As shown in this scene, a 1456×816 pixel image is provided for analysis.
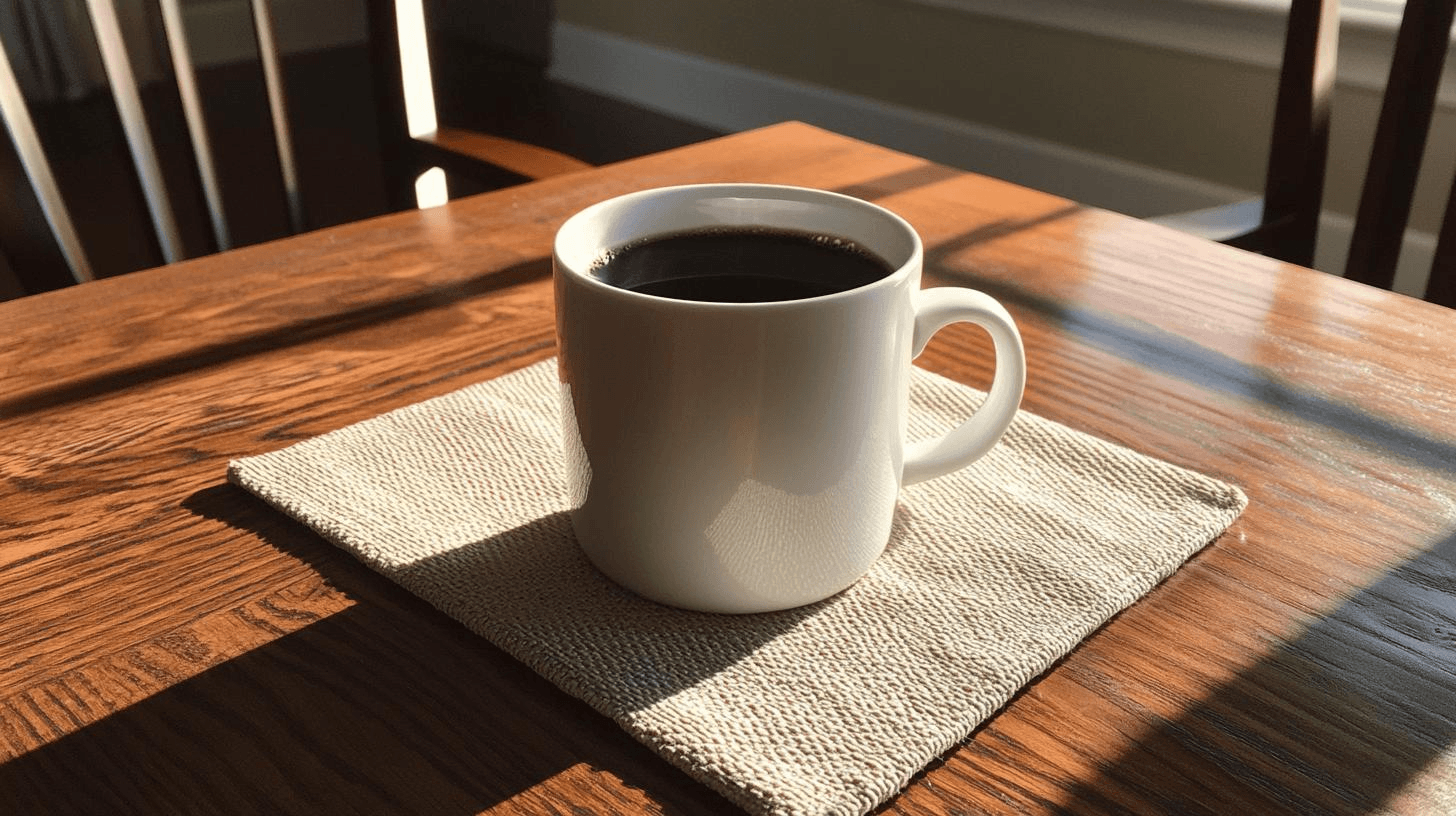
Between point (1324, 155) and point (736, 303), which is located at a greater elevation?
point (736, 303)

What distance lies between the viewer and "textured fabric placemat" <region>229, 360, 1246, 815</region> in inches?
12.4

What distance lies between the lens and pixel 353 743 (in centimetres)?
32

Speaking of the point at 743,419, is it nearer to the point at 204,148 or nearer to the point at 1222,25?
the point at 204,148

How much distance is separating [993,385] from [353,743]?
0.22 m

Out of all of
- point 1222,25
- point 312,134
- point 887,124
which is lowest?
point 312,134

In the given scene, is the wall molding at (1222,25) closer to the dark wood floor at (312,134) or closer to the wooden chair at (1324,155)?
the wooden chair at (1324,155)

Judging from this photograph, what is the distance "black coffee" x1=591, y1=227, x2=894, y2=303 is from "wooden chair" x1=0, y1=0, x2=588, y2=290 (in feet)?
1.46

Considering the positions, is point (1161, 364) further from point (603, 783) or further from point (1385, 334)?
point (603, 783)

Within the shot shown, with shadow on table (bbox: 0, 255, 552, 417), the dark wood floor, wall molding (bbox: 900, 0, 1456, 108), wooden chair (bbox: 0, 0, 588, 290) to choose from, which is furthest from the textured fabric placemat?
the dark wood floor

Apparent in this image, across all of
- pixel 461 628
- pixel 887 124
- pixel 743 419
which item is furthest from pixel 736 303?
pixel 887 124

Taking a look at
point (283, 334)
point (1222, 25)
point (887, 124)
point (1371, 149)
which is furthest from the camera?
point (887, 124)

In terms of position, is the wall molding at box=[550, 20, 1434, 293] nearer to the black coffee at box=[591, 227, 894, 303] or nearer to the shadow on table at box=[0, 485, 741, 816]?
the black coffee at box=[591, 227, 894, 303]

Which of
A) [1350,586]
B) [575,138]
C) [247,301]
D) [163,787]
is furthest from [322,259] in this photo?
[575,138]

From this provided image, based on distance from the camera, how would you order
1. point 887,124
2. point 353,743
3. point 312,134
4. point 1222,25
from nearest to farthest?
point 353,743, point 1222,25, point 887,124, point 312,134
